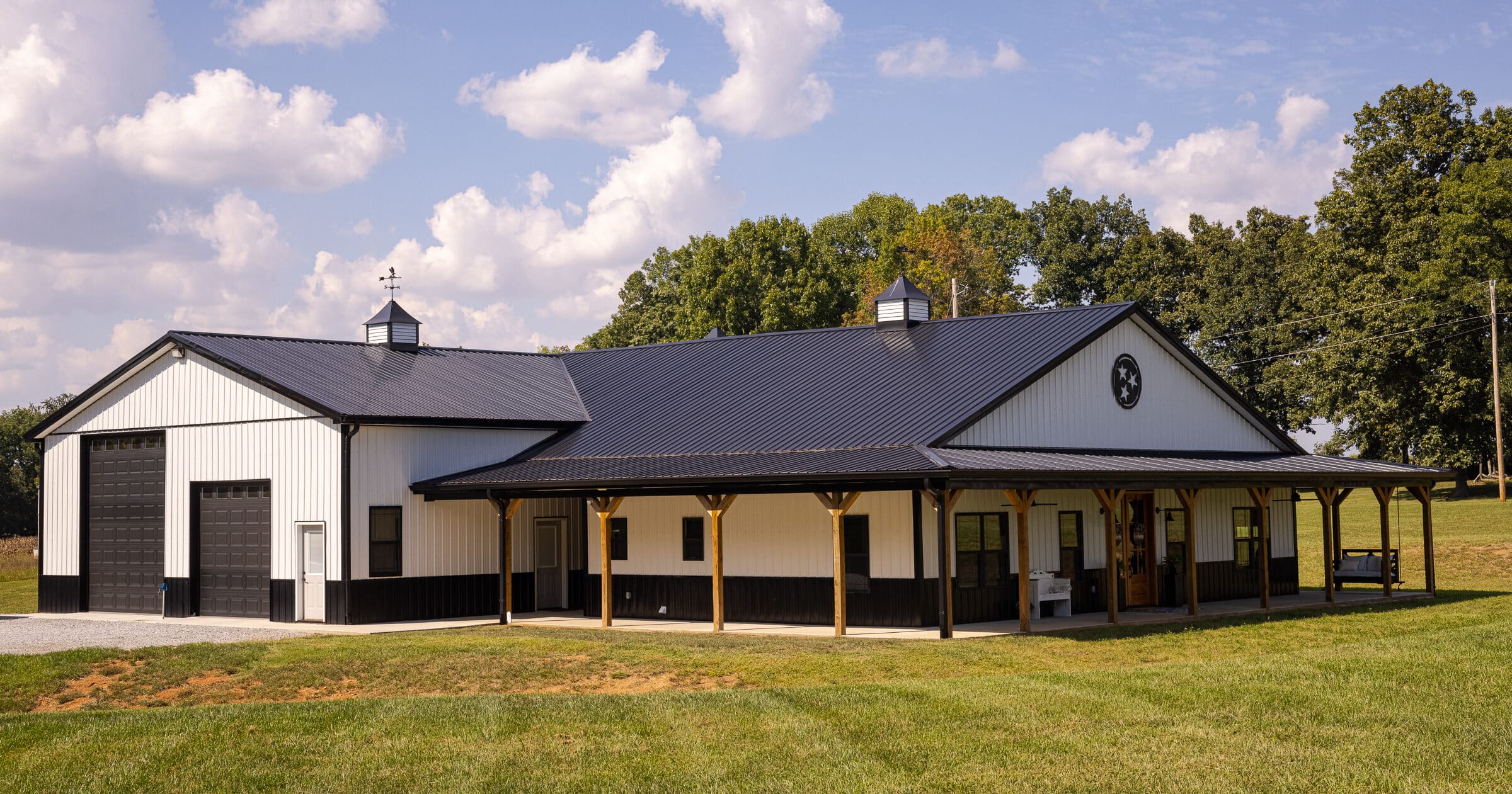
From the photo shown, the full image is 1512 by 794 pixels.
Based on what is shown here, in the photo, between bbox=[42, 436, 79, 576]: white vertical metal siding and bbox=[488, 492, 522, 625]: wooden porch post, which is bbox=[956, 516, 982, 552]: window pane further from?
bbox=[42, 436, 79, 576]: white vertical metal siding

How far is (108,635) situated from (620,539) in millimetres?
8235

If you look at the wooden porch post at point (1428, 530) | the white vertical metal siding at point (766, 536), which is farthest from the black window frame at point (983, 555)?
the wooden porch post at point (1428, 530)

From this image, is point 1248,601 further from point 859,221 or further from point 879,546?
point 859,221

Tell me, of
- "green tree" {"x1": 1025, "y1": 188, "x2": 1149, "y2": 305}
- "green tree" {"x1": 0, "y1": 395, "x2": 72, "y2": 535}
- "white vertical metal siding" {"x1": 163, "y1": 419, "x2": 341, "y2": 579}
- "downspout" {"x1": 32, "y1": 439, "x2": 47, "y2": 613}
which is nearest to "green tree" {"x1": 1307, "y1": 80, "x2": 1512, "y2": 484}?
"green tree" {"x1": 1025, "y1": 188, "x2": 1149, "y2": 305}

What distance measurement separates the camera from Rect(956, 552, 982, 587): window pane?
2239 cm

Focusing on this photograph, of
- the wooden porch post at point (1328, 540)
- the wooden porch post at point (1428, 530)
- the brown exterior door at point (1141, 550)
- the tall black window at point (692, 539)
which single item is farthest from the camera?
the wooden porch post at point (1428, 530)

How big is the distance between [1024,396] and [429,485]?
10017mm

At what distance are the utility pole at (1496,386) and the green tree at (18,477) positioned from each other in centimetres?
5780

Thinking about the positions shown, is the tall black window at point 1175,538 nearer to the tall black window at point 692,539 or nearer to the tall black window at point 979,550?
the tall black window at point 979,550

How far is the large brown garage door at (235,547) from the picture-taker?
1031 inches

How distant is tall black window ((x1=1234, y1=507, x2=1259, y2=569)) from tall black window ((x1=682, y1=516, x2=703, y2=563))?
34.0 feet

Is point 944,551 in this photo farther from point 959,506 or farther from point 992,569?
point 992,569

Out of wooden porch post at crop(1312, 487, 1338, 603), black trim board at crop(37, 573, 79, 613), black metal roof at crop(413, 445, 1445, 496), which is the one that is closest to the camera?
black metal roof at crop(413, 445, 1445, 496)

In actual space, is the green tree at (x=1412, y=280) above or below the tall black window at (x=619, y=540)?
above
